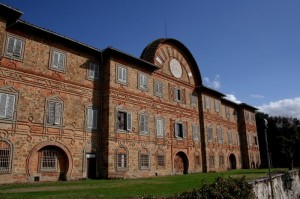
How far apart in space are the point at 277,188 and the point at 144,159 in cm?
960

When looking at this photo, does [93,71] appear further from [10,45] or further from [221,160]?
[221,160]

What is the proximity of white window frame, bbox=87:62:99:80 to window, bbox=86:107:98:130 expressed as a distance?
7.73ft

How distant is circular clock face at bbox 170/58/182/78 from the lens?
2634 centimetres

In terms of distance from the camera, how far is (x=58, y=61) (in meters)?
17.3

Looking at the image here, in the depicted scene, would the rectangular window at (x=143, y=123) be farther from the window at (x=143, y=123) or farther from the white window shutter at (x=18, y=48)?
the white window shutter at (x=18, y=48)

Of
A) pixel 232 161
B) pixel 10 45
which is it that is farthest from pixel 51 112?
pixel 232 161

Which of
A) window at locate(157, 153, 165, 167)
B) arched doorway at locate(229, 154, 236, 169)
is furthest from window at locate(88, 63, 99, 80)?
arched doorway at locate(229, 154, 236, 169)

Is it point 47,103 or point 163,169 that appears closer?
point 47,103

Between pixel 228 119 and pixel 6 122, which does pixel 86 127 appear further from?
pixel 228 119

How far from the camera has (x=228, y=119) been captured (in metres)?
34.8

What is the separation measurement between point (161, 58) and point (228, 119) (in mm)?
15002

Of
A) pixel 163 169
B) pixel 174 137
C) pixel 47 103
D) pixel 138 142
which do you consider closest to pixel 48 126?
pixel 47 103

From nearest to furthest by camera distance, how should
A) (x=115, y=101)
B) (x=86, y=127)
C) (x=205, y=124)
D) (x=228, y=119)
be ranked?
1. (x=86, y=127)
2. (x=115, y=101)
3. (x=205, y=124)
4. (x=228, y=119)

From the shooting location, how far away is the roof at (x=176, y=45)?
79.0 ft
